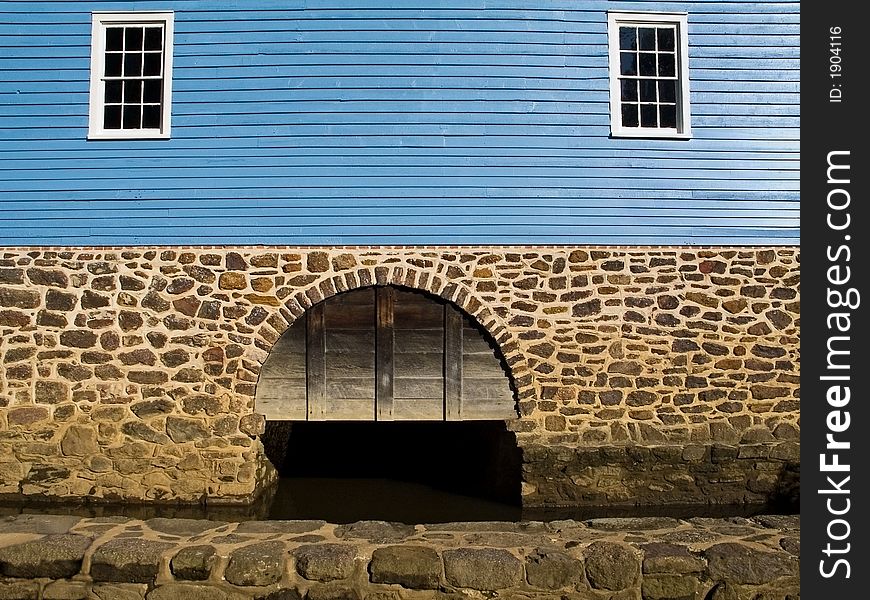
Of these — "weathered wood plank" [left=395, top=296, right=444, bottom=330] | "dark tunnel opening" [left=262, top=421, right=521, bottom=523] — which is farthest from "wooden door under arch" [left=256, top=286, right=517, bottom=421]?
"dark tunnel opening" [left=262, top=421, right=521, bottom=523]

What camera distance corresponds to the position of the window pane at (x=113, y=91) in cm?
733

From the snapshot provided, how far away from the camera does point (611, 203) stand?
721cm

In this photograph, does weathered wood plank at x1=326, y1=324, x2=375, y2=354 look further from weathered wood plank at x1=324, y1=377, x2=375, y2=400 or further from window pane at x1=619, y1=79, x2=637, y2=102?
window pane at x1=619, y1=79, x2=637, y2=102

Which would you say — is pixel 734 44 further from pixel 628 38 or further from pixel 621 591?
pixel 621 591

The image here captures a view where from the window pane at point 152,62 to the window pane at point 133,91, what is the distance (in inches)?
6.6

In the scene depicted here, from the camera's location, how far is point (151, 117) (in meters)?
7.35

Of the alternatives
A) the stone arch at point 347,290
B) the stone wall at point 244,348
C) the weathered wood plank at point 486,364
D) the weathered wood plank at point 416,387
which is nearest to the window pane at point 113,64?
the stone wall at point 244,348

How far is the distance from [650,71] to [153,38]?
17.4ft

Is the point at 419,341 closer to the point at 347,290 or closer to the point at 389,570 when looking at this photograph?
the point at 347,290

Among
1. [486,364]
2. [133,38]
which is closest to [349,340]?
[486,364]

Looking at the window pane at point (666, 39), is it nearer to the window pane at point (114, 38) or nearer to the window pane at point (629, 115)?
the window pane at point (629, 115)

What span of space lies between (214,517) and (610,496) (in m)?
3.96

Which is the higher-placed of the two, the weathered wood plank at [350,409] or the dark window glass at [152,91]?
the dark window glass at [152,91]

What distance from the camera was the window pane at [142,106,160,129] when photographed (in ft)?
24.0
